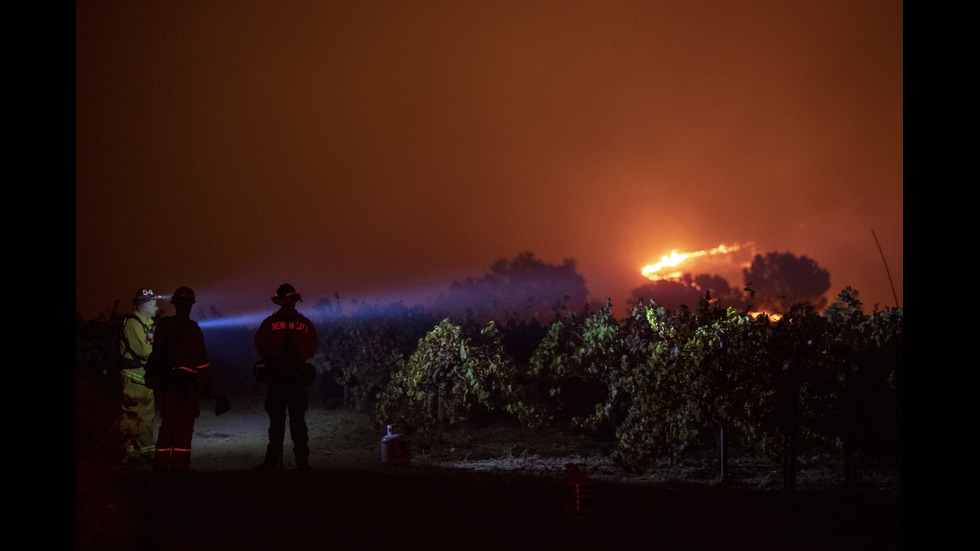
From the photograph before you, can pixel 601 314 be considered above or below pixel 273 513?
above

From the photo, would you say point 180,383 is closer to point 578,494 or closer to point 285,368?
point 285,368

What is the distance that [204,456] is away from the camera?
45.0 ft

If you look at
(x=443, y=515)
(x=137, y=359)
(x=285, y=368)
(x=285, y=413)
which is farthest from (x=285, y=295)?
(x=443, y=515)

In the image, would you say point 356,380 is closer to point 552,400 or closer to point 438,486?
point 552,400

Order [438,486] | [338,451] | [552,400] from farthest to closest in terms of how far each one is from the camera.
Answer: [552,400] → [338,451] → [438,486]

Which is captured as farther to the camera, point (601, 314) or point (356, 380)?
point (356, 380)

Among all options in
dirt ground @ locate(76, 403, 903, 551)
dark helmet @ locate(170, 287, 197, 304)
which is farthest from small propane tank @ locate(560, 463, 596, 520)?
dark helmet @ locate(170, 287, 197, 304)

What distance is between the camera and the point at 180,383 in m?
8.78

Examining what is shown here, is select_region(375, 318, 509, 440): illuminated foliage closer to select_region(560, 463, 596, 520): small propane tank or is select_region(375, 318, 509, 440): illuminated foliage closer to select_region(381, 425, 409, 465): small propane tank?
select_region(381, 425, 409, 465): small propane tank

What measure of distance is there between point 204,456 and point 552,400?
6.83 metres

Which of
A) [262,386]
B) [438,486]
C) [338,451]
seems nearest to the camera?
[438,486]

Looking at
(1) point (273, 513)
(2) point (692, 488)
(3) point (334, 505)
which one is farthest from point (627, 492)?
(1) point (273, 513)

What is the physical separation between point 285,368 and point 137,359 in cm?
241

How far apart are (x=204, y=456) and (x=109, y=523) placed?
8.46 m
